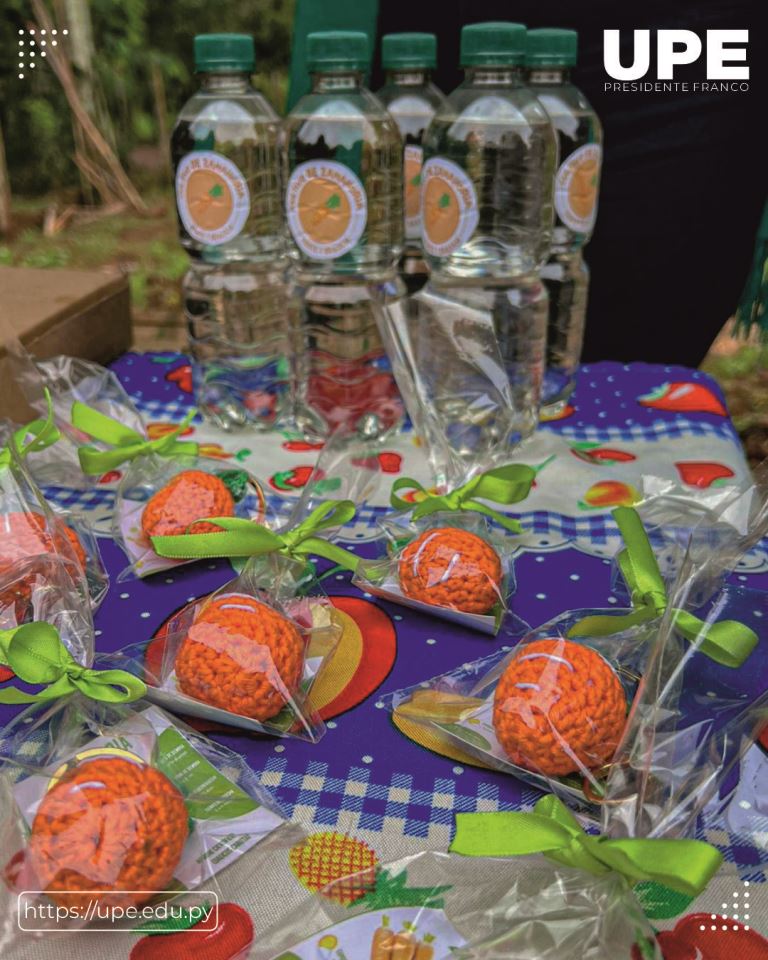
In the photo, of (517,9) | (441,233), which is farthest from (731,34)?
(441,233)

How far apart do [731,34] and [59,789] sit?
138 cm

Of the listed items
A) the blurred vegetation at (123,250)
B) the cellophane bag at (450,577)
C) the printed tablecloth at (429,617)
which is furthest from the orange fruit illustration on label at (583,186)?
the blurred vegetation at (123,250)

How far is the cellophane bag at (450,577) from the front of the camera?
2.18 feet

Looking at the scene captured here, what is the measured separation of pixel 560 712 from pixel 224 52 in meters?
0.74

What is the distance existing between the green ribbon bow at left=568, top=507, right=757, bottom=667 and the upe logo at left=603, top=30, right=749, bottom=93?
983 mm

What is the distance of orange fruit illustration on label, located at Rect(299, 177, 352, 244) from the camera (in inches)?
35.0

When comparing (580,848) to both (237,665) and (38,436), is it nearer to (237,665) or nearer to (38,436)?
(237,665)

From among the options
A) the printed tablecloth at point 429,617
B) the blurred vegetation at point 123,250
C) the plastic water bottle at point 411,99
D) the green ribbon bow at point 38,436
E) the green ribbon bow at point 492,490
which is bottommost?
the blurred vegetation at point 123,250

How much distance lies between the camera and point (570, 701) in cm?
51

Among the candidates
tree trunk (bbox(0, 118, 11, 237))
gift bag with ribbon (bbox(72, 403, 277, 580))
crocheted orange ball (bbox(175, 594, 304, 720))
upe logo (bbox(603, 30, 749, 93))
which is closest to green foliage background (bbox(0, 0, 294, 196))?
tree trunk (bbox(0, 118, 11, 237))

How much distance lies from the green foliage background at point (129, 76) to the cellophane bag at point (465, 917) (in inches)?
117

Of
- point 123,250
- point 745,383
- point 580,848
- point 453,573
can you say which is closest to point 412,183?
point 453,573

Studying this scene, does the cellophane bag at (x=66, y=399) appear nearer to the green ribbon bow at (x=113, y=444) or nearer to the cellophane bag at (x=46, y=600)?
the green ribbon bow at (x=113, y=444)

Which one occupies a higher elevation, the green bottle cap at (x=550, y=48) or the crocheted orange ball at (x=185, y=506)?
the green bottle cap at (x=550, y=48)
